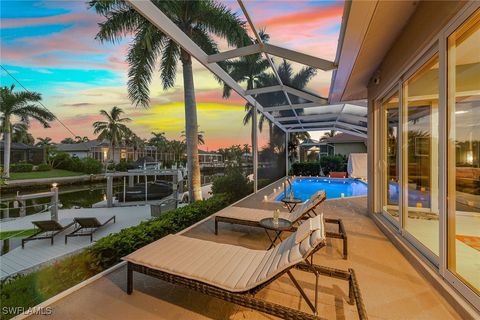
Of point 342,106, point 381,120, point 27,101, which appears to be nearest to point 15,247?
point 27,101

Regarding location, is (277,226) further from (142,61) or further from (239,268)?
(142,61)

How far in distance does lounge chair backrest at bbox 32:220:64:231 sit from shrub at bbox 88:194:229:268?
521 centimetres

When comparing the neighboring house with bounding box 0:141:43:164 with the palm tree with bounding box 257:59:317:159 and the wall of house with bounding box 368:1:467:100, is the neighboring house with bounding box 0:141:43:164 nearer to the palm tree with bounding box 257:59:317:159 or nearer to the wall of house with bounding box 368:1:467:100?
the palm tree with bounding box 257:59:317:159

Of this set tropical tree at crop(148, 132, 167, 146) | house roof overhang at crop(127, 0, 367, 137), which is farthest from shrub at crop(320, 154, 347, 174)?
tropical tree at crop(148, 132, 167, 146)

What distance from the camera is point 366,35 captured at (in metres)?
3.39

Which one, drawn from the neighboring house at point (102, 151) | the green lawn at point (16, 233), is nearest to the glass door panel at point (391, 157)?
the green lawn at point (16, 233)

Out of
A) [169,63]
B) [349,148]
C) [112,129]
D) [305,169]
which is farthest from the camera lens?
[112,129]

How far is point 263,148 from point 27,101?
956cm

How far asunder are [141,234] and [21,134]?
8498mm

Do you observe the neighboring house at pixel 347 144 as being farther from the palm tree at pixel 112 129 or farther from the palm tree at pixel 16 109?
the palm tree at pixel 112 129

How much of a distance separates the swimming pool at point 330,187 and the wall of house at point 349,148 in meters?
7.88

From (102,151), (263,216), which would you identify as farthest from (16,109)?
(102,151)

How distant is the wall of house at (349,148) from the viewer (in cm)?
2131

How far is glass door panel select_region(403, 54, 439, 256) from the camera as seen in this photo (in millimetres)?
3695
